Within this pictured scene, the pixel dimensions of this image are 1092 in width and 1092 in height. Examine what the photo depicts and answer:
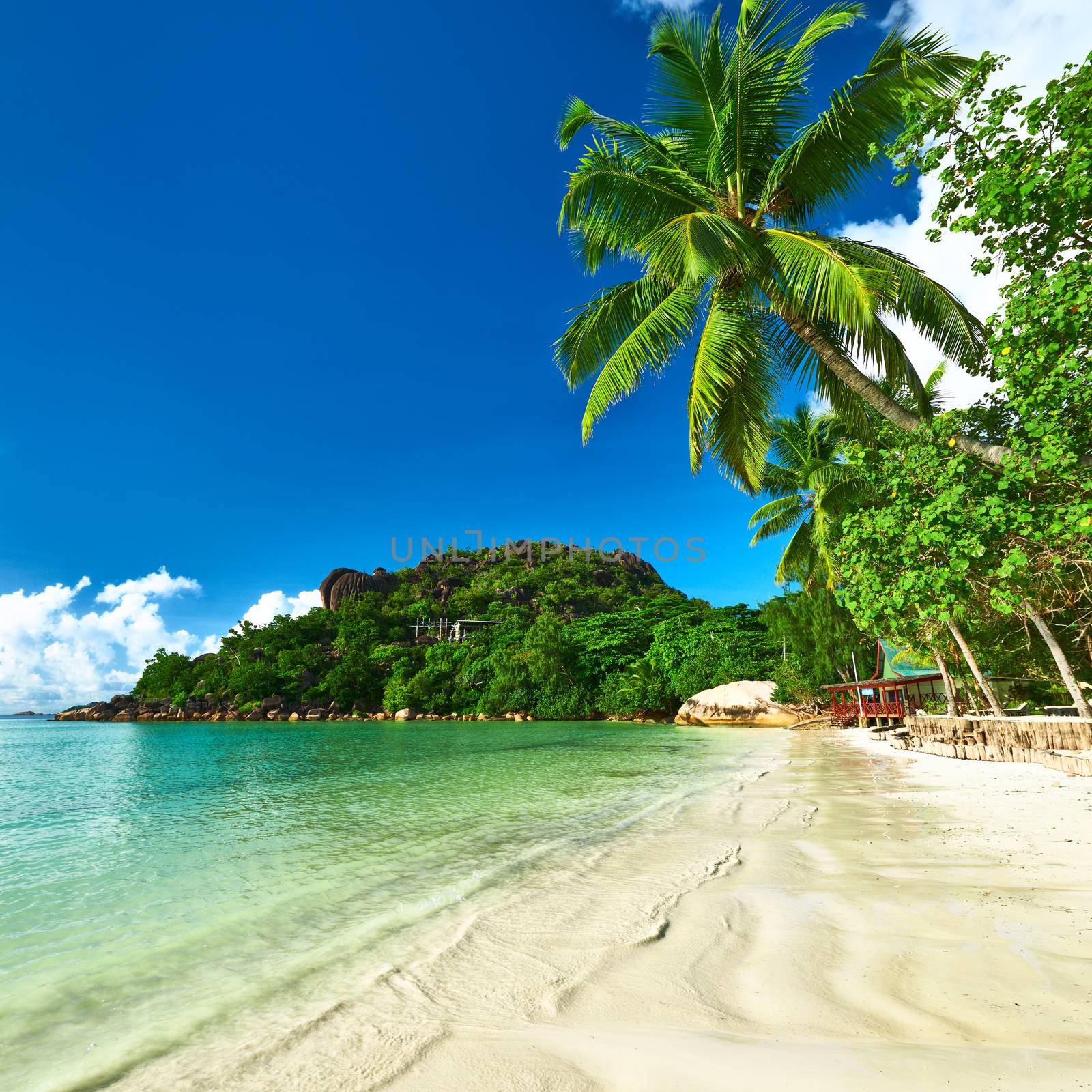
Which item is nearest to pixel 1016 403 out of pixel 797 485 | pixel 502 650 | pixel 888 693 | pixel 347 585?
pixel 797 485

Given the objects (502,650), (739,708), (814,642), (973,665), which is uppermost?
(502,650)

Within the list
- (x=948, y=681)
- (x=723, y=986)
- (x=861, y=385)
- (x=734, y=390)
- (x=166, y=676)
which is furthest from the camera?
(x=166, y=676)

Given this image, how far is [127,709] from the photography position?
65.1 meters

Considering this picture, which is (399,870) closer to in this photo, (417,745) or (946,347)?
(946,347)

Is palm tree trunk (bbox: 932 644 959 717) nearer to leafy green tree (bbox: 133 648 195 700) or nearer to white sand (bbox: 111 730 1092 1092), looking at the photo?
white sand (bbox: 111 730 1092 1092)

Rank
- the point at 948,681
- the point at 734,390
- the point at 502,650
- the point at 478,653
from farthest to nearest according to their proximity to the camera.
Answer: the point at 478,653, the point at 502,650, the point at 948,681, the point at 734,390

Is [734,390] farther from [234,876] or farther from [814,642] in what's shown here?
[814,642]

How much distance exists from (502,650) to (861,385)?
41.4 metres

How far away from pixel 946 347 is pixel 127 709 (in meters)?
78.6

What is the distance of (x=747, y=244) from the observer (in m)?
7.18

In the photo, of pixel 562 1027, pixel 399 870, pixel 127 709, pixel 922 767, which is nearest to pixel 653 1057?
pixel 562 1027

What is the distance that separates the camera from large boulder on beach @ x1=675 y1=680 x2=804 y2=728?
29.3 metres

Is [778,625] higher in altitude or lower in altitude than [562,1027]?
higher

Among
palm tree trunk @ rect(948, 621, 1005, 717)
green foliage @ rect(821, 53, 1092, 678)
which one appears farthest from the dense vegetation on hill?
green foliage @ rect(821, 53, 1092, 678)
